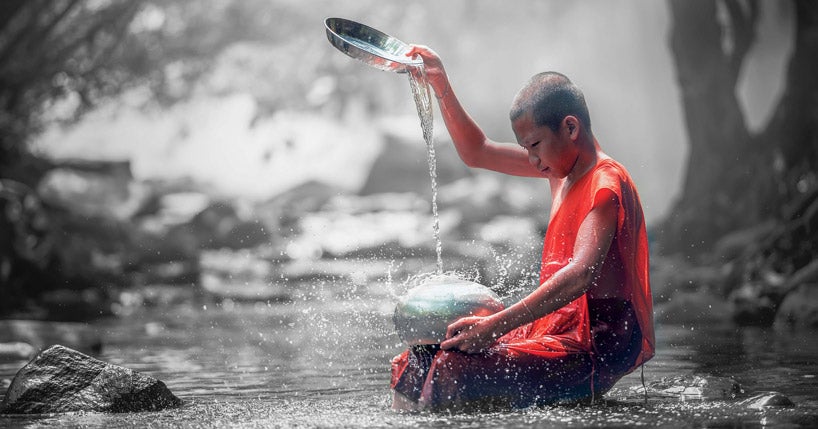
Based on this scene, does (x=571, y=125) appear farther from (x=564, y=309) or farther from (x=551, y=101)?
(x=564, y=309)

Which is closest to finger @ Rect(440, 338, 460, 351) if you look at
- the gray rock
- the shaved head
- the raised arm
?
the shaved head

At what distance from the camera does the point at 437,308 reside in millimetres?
4547

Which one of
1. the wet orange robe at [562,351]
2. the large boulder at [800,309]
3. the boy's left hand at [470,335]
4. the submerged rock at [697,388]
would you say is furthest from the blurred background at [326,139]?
the boy's left hand at [470,335]

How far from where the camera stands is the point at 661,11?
27047 mm

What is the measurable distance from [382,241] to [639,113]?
323 inches

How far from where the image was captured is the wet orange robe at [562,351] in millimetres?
4504

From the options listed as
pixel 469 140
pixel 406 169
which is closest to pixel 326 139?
pixel 406 169

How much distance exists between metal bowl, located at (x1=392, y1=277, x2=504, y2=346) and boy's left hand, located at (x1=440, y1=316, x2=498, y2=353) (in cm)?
6

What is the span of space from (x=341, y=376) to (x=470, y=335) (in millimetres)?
3190

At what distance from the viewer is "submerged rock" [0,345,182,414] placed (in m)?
5.62

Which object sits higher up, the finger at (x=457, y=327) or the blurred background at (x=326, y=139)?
the blurred background at (x=326, y=139)

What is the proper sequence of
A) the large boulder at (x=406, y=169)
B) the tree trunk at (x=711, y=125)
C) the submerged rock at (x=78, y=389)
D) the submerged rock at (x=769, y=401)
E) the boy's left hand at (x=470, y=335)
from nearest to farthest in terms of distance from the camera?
the boy's left hand at (x=470, y=335), the submerged rock at (x=769, y=401), the submerged rock at (x=78, y=389), the tree trunk at (x=711, y=125), the large boulder at (x=406, y=169)

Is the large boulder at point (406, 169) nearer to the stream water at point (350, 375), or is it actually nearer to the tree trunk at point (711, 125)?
the tree trunk at point (711, 125)

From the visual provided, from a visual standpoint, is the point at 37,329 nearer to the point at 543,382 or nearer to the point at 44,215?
the point at 543,382
